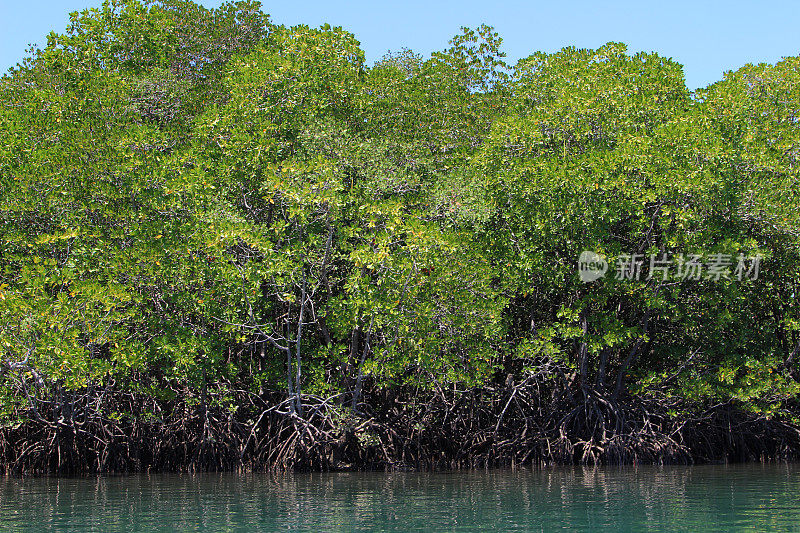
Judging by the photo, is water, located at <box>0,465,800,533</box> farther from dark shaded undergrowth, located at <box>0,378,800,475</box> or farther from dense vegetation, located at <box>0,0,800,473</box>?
dense vegetation, located at <box>0,0,800,473</box>

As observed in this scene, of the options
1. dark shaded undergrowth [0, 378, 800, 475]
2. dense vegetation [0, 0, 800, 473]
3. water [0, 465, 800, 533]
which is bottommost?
water [0, 465, 800, 533]

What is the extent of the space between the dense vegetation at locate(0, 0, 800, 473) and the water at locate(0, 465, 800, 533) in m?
1.34

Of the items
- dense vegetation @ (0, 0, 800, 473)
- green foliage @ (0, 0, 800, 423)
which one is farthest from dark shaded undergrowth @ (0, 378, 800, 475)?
green foliage @ (0, 0, 800, 423)

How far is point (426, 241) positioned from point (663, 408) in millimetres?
5680

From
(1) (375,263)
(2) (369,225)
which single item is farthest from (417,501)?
(2) (369,225)

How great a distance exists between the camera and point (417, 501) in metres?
9.22

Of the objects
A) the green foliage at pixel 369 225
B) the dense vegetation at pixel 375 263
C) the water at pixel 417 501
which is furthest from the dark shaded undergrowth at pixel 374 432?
the water at pixel 417 501

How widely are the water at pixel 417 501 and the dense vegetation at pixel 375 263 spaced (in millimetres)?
1337

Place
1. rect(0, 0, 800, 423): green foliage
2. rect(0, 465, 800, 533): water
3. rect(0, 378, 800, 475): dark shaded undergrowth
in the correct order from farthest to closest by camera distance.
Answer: rect(0, 378, 800, 475): dark shaded undergrowth < rect(0, 0, 800, 423): green foliage < rect(0, 465, 800, 533): water

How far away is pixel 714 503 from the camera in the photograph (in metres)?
8.75

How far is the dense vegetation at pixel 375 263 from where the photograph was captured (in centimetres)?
1243

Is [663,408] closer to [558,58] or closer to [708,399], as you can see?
[708,399]

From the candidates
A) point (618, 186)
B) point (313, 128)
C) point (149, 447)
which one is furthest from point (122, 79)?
point (618, 186)

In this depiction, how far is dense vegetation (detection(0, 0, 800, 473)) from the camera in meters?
12.4
